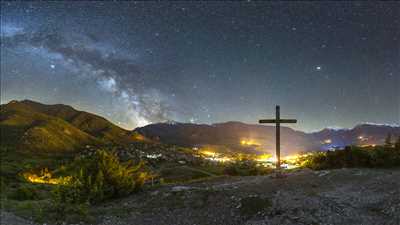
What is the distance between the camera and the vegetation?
56.6ft

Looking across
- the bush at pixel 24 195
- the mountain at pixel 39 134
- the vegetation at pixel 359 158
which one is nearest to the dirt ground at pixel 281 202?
the vegetation at pixel 359 158

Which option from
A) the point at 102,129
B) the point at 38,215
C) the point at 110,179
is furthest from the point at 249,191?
the point at 102,129

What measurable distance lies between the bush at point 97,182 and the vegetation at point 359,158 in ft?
39.0

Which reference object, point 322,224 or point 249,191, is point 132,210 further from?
point 322,224

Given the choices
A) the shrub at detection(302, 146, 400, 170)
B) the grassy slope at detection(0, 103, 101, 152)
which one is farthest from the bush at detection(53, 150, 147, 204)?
the grassy slope at detection(0, 103, 101, 152)

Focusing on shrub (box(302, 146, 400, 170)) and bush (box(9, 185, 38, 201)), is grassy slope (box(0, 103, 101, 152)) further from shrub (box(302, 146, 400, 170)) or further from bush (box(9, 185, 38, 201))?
shrub (box(302, 146, 400, 170))

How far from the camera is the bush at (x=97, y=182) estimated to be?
1462cm

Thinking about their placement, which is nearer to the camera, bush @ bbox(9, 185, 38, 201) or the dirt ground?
the dirt ground

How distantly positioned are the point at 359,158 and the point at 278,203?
9.41 meters

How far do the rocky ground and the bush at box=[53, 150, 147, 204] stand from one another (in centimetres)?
70

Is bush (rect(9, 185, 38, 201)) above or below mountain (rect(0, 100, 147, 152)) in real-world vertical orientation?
below

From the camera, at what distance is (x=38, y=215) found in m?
12.8

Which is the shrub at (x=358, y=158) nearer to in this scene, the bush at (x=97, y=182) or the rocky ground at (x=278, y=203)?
the rocky ground at (x=278, y=203)

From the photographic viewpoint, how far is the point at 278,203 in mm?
11797
